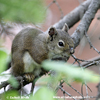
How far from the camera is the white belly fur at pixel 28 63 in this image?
1.91m

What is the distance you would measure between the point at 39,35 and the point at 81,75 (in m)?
1.72

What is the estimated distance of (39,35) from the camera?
6.60ft

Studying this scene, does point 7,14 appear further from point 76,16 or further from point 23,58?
point 76,16

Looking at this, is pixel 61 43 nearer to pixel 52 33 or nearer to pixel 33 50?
pixel 52 33

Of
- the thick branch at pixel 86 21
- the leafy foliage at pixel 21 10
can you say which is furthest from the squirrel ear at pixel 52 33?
the leafy foliage at pixel 21 10

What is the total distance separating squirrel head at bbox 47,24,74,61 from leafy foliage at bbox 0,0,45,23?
4.13 ft

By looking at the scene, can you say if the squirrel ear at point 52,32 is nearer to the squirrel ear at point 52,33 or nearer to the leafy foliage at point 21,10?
the squirrel ear at point 52,33

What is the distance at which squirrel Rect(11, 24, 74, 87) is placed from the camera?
73.5 inches

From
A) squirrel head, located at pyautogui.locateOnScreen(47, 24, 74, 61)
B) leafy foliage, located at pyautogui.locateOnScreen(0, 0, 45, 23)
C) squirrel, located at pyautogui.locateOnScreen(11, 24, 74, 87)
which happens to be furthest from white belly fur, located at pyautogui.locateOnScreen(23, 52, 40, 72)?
leafy foliage, located at pyautogui.locateOnScreen(0, 0, 45, 23)

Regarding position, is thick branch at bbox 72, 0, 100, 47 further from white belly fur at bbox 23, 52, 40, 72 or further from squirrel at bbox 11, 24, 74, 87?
white belly fur at bbox 23, 52, 40, 72

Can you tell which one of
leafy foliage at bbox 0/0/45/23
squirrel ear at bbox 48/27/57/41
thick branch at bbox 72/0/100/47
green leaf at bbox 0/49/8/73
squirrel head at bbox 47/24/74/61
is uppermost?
thick branch at bbox 72/0/100/47

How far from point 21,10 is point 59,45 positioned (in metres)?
1.40

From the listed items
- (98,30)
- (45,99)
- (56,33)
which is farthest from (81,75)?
(98,30)

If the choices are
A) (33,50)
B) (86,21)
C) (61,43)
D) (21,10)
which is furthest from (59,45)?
(21,10)
